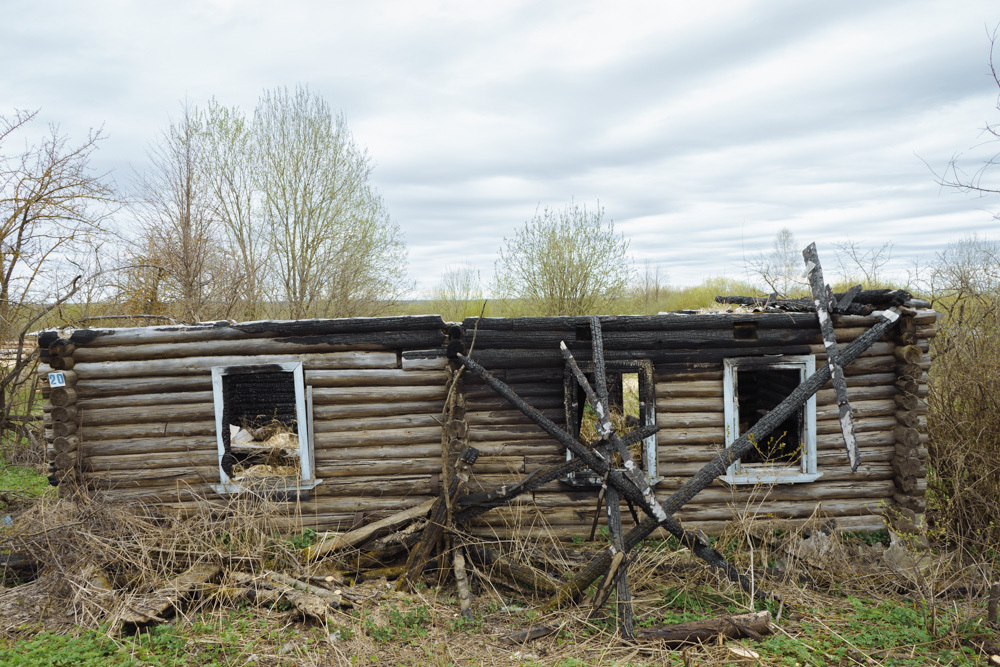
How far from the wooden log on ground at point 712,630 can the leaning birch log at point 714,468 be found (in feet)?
2.30

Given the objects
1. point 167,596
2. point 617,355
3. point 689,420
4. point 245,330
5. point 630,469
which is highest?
point 245,330

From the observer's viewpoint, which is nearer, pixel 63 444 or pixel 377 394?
pixel 63 444

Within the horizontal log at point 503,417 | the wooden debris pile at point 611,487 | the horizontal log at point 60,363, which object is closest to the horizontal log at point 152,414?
the horizontal log at point 60,363

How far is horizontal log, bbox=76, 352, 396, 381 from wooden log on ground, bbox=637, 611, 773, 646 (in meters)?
4.22

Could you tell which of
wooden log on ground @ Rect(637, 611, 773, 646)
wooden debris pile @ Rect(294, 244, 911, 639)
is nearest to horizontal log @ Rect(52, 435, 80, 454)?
wooden debris pile @ Rect(294, 244, 911, 639)

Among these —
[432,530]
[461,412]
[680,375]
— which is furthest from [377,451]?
[680,375]

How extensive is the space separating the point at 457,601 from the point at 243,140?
17.6 m

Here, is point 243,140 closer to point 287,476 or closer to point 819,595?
point 287,476

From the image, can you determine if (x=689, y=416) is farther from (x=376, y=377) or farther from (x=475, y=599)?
(x=376, y=377)

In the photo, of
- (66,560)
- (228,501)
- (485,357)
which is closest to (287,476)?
(228,501)

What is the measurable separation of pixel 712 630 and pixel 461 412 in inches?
141

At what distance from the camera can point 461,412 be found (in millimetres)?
7082

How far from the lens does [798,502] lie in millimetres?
7203

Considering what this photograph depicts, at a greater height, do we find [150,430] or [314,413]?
[314,413]
